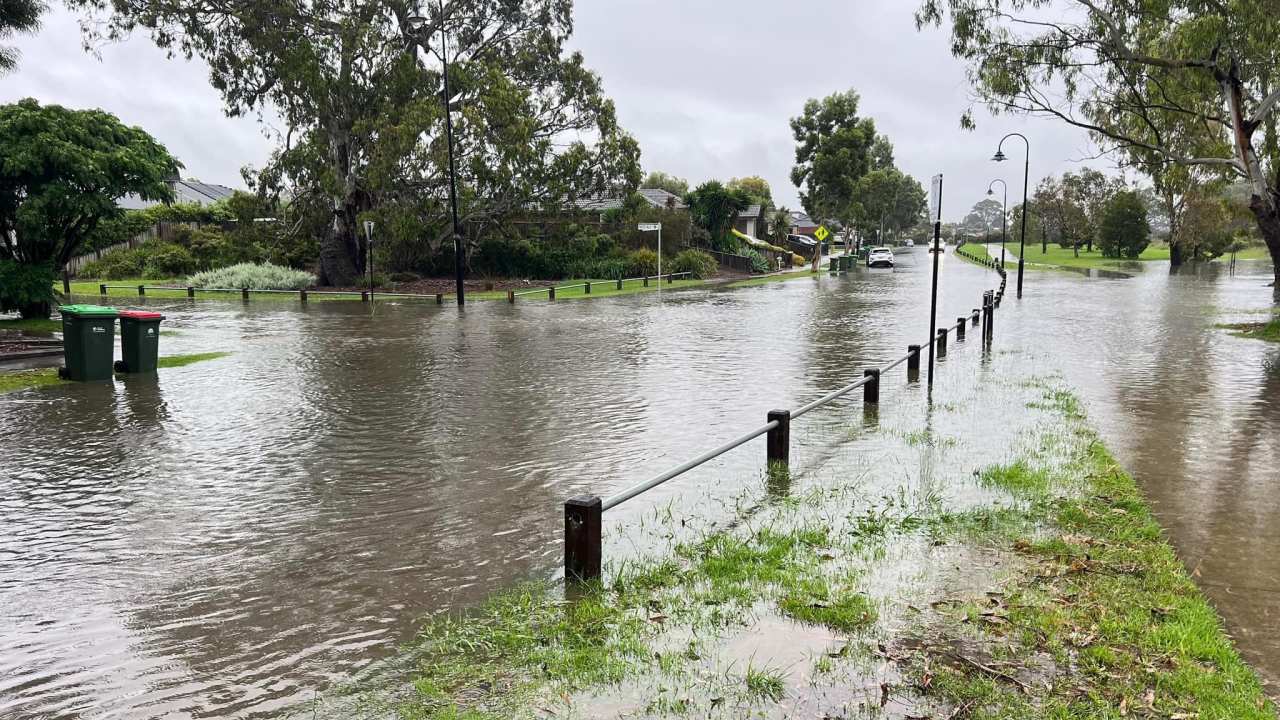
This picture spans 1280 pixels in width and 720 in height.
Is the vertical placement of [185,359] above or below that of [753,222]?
below

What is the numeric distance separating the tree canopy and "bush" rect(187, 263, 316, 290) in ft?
55.8

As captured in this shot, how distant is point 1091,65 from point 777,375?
12472 millimetres

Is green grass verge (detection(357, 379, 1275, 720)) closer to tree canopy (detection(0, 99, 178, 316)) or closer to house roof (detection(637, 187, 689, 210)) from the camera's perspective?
tree canopy (detection(0, 99, 178, 316))

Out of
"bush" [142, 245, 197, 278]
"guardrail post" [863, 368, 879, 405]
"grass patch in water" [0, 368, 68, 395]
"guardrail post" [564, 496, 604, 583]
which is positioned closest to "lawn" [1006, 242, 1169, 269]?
"bush" [142, 245, 197, 278]

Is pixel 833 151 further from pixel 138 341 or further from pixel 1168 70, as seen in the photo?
pixel 138 341

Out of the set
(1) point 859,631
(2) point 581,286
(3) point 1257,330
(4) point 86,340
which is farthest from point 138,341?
(2) point 581,286

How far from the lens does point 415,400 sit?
471 inches

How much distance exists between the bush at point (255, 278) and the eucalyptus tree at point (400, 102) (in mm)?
1598

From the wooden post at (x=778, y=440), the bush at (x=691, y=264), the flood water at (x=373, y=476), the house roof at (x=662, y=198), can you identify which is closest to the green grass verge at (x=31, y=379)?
the flood water at (x=373, y=476)

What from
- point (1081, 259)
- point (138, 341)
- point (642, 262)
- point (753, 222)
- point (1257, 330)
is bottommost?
point (1257, 330)

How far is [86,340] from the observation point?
1284cm

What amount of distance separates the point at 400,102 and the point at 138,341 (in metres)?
25.5

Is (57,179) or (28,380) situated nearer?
(28,380)

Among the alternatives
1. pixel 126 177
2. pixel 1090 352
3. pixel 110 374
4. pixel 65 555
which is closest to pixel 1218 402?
pixel 1090 352
